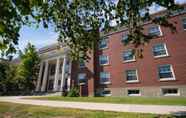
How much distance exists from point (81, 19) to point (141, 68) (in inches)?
727

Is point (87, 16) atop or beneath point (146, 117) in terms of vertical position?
atop

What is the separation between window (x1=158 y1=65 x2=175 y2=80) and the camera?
2567 cm

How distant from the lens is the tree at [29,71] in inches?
1915

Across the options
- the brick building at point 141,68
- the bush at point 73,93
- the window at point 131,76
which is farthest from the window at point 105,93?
the window at point 131,76

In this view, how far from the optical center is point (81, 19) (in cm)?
1158

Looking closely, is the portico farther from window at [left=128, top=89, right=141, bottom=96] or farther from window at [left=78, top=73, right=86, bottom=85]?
window at [left=128, top=89, right=141, bottom=96]

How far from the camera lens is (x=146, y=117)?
35.5ft

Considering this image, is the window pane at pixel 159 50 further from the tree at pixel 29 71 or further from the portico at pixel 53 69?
→ the tree at pixel 29 71

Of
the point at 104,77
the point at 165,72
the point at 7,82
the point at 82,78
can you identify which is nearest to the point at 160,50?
the point at 165,72

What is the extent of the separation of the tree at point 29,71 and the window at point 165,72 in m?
30.3

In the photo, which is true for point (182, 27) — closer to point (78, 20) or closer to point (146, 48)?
point (146, 48)

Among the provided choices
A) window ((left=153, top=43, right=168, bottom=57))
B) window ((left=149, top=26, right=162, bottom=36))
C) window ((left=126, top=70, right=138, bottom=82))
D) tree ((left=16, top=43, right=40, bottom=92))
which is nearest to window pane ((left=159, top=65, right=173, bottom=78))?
window ((left=153, top=43, right=168, bottom=57))

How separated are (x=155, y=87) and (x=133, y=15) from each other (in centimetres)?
1792

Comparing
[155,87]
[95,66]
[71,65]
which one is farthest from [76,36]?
[71,65]
